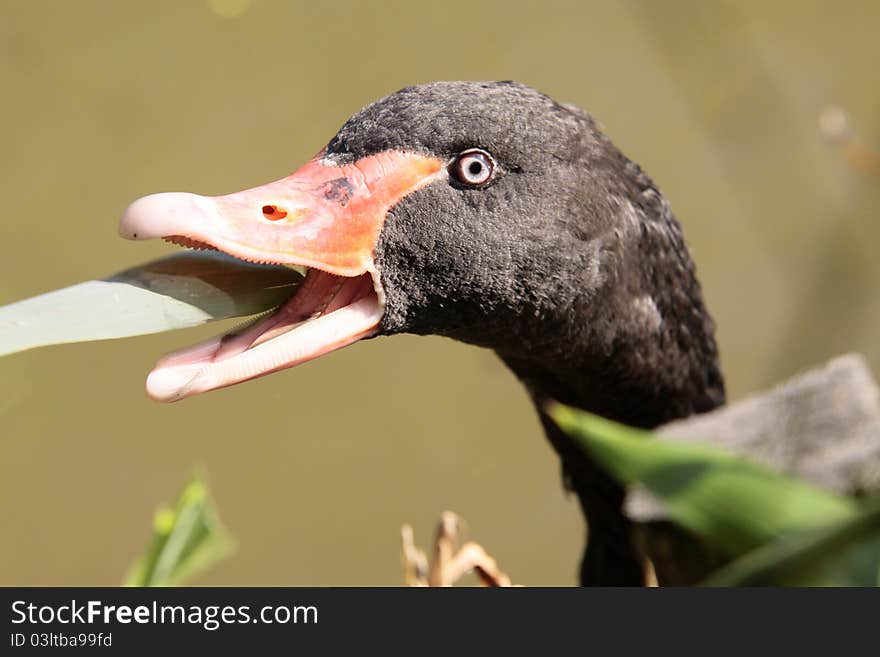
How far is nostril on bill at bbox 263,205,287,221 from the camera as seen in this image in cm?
142

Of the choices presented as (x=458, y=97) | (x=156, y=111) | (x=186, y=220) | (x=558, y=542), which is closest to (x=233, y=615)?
(x=186, y=220)

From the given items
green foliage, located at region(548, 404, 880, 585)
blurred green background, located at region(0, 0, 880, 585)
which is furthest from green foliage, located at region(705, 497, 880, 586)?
blurred green background, located at region(0, 0, 880, 585)

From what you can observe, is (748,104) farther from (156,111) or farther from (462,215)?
(462,215)

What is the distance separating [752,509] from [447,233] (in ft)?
3.24

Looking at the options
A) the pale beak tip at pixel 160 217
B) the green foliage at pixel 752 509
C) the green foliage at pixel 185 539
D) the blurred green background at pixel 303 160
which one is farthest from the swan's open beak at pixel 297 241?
the blurred green background at pixel 303 160

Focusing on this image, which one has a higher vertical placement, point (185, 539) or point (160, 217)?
point (160, 217)

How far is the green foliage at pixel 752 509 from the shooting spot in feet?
1.87

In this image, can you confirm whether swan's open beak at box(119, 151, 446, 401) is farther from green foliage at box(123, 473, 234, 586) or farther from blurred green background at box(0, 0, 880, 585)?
blurred green background at box(0, 0, 880, 585)

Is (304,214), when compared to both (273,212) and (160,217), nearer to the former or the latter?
(273,212)

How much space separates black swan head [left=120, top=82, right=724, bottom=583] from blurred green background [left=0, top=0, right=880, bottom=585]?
2.15 metres

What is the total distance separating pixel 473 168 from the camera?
5.07ft

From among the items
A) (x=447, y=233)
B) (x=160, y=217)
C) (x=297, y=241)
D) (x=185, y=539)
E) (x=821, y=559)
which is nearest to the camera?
(x=821, y=559)

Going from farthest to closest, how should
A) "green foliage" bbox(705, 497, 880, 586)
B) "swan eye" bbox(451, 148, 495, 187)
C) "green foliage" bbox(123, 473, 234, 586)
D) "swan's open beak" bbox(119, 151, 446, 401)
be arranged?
"swan eye" bbox(451, 148, 495, 187) < "swan's open beak" bbox(119, 151, 446, 401) < "green foliage" bbox(123, 473, 234, 586) < "green foliage" bbox(705, 497, 880, 586)

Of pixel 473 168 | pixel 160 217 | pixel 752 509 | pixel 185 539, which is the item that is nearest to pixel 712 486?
Answer: pixel 752 509
